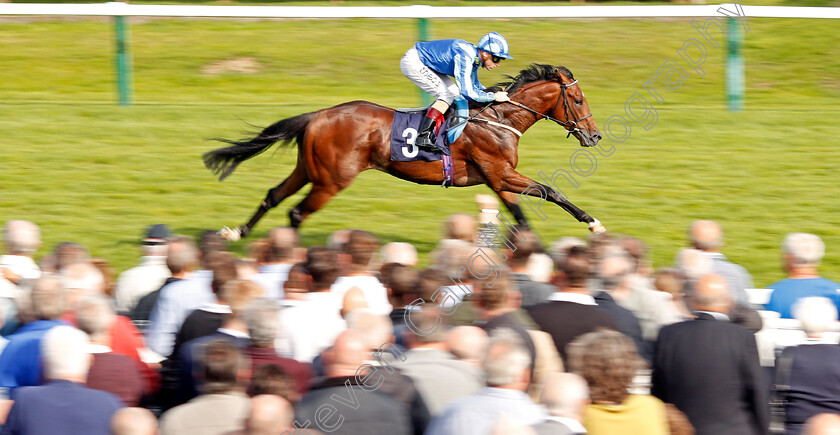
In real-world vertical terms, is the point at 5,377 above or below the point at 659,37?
below

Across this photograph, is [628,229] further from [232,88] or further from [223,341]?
[232,88]

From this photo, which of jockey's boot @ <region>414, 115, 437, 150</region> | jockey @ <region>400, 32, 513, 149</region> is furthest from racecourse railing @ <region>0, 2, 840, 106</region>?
jockey's boot @ <region>414, 115, 437, 150</region>

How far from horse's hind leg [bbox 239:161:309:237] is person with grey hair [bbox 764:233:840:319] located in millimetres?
4018

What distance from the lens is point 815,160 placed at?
32.3 feet

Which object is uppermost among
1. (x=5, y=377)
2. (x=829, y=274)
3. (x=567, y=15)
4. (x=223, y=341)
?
(x=567, y=15)

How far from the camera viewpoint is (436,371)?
3547 millimetres

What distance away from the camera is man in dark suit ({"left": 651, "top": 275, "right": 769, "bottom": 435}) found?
3.78 metres

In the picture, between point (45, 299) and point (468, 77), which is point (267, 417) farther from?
point (468, 77)

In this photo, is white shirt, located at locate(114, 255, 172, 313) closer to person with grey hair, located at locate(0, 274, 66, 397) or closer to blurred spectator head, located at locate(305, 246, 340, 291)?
blurred spectator head, located at locate(305, 246, 340, 291)

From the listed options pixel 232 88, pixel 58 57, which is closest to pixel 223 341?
pixel 232 88

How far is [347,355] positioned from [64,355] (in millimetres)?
932

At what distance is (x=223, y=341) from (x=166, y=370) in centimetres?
90

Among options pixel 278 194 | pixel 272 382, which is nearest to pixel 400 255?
pixel 272 382

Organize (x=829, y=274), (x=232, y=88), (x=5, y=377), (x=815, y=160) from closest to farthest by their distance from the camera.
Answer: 1. (x=5, y=377)
2. (x=829, y=274)
3. (x=815, y=160)
4. (x=232, y=88)
